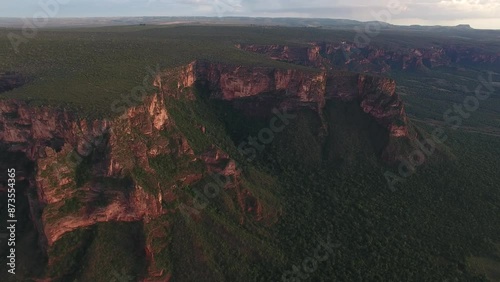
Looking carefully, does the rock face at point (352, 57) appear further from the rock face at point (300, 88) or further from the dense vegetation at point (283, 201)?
the rock face at point (300, 88)

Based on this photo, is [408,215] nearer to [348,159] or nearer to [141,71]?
[348,159]

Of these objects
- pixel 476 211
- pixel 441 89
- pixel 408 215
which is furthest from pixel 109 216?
pixel 441 89

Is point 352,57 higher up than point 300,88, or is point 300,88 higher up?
point 300,88

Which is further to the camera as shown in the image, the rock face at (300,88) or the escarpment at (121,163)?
the rock face at (300,88)

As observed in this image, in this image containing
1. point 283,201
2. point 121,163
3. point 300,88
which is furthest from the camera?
point 300,88

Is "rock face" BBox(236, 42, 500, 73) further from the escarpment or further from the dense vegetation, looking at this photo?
the escarpment

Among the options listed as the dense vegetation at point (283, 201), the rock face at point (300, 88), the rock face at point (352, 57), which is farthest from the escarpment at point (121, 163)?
the rock face at point (352, 57)

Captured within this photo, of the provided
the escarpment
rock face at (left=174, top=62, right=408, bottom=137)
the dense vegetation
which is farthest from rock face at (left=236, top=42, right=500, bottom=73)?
the escarpment

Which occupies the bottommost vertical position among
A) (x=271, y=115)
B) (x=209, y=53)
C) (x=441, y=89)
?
(x=441, y=89)

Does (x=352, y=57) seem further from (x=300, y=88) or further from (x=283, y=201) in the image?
(x=283, y=201)

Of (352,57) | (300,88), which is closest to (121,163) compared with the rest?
(300,88)

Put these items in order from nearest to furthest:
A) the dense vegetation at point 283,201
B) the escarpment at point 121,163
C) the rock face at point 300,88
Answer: the escarpment at point 121,163, the dense vegetation at point 283,201, the rock face at point 300,88
